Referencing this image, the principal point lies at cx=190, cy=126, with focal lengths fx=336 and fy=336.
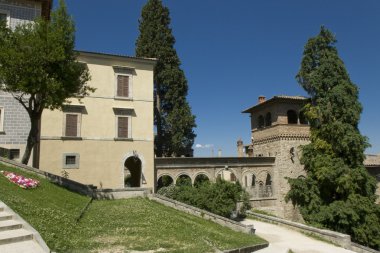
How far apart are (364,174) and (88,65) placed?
787 inches

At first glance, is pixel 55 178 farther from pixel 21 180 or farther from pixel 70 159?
pixel 70 159

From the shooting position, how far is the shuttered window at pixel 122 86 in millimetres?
23641

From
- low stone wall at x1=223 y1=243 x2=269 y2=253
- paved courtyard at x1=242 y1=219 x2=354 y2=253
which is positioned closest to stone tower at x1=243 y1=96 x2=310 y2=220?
paved courtyard at x1=242 y1=219 x2=354 y2=253

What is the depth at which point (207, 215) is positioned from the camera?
15992mm

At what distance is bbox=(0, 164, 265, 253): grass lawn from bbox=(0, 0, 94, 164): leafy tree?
12.2 ft

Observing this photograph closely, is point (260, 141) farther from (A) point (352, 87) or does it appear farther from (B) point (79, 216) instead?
(B) point (79, 216)

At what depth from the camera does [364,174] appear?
22.5 m

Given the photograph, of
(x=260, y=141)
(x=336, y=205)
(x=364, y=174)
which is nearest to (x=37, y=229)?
(x=336, y=205)

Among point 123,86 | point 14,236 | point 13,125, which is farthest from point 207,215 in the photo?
point 13,125

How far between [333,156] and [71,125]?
59.0 feet

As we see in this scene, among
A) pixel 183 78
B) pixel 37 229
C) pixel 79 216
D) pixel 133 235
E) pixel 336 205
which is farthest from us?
pixel 183 78

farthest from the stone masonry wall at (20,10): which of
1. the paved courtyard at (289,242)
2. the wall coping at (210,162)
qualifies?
the paved courtyard at (289,242)

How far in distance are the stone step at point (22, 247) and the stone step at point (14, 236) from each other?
103mm

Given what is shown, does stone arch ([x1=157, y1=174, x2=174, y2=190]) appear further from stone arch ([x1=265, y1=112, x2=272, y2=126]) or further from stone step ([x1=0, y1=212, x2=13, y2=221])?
stone step ([x1=0, y1=212, x2=13, y2=221])
